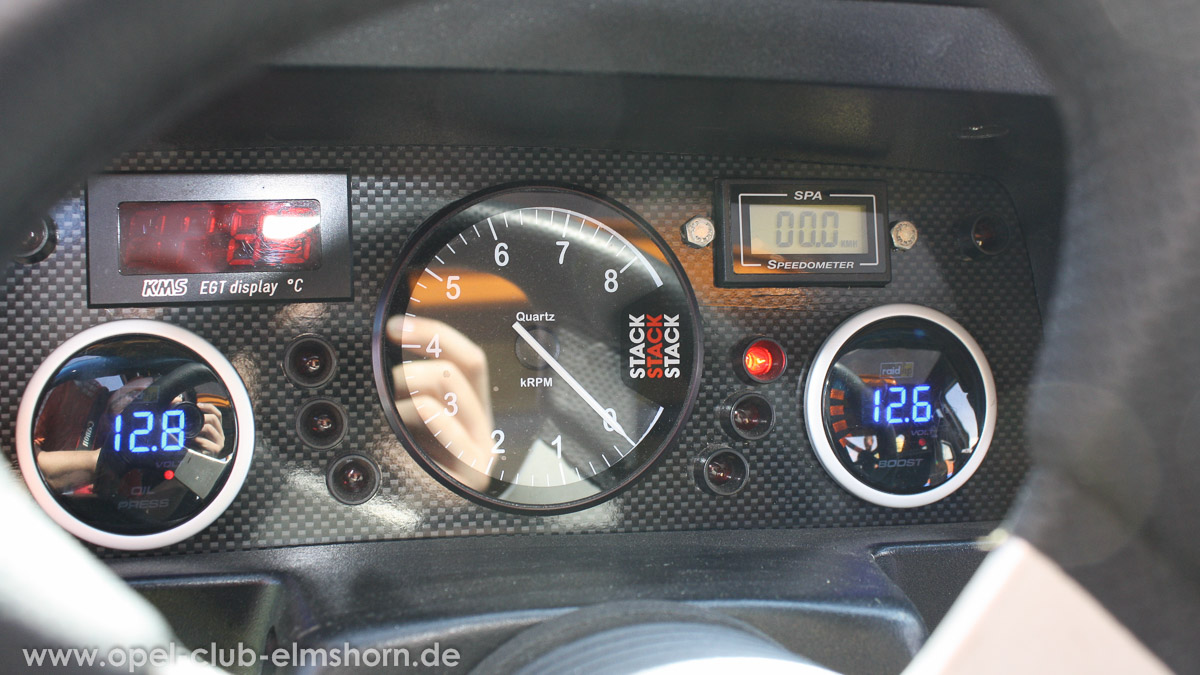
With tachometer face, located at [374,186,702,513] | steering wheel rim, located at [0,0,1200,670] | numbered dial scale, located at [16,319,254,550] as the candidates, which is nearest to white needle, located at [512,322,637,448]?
tachometer face, located at [374,186,702,513]

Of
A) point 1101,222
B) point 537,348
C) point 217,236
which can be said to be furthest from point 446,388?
point 1101,222

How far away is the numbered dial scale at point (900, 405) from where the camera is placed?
172cm

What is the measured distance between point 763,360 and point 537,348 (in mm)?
456

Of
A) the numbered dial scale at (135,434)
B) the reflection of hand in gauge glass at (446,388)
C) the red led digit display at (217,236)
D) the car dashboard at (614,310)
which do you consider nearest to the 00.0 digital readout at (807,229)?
the car dashboard at (614,310)

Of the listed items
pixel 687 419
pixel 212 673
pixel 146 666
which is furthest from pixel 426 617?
pixel 687 419

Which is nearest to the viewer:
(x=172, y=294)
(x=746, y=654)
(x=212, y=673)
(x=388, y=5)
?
(x=388, y=5)

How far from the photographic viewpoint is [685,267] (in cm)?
171

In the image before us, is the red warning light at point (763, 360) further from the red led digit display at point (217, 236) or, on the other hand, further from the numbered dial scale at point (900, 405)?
the red led digit display at point (217, 236)

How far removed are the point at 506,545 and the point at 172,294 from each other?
754mm

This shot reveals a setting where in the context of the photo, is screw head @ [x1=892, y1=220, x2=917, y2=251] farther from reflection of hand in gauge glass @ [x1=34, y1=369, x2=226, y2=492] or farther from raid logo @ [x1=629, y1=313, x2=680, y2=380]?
reflection of hand in gauge glass @ [x1=34, y1=369, x2=226, y2=492]

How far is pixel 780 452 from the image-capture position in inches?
67.9

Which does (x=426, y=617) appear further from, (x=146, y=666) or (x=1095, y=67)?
(x=1095, y=67)

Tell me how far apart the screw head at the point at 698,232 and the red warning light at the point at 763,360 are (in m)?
0.22

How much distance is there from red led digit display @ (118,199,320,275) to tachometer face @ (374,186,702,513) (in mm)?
187
